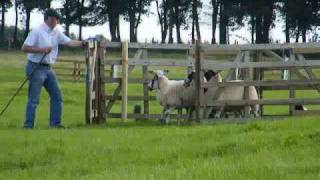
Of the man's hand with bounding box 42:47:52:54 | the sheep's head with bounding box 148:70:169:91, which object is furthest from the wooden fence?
the man's hand with bounding box 42:47:52:54

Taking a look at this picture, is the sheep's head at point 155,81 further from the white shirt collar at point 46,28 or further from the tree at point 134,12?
the tree at point 134,12

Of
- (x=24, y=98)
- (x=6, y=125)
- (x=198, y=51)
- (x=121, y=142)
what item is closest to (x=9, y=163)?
(x=121, y=142)

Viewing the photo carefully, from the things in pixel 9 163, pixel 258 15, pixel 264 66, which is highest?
pixel 258 15

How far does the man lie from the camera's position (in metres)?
14.8

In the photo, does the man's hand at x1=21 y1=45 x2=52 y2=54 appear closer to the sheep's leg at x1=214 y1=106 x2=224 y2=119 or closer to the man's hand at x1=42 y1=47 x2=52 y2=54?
the man's hand at x1=42 y1=47 x2=52 y2=54

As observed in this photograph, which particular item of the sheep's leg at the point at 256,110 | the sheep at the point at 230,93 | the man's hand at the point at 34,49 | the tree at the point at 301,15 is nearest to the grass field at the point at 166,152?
the man's hand at the point at 34,49

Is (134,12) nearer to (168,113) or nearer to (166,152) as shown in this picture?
(168,113)

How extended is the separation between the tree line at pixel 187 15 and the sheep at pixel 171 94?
71.2m

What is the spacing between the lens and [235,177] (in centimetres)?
Answer: 827

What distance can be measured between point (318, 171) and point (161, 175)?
1799 millimetres

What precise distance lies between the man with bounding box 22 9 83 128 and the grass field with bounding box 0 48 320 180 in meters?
0.99

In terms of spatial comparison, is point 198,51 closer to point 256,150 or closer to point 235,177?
point 256,150

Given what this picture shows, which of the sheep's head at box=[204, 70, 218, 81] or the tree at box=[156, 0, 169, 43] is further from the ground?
the tree at box=[156, 0, 169, 43]

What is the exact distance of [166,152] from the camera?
35.0 feet
